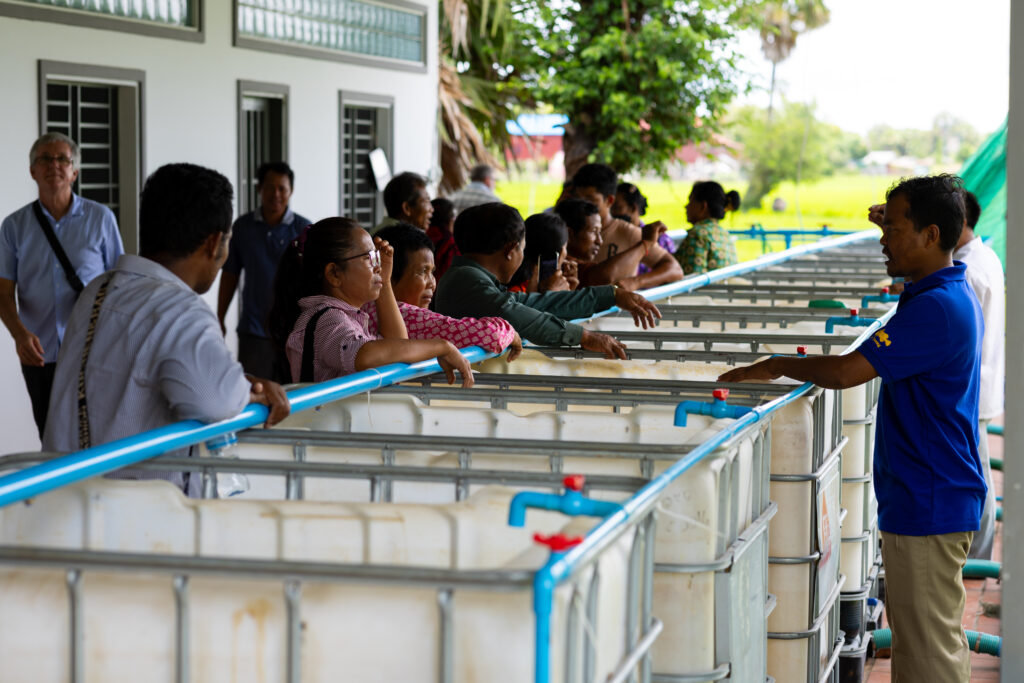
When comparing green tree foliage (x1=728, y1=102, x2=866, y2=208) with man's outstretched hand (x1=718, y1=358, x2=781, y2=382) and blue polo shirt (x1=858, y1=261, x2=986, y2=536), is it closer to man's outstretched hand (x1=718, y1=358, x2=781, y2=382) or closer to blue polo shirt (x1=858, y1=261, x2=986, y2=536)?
blue polo shirt (x1=858, y1=261, x2=986, y2=536)

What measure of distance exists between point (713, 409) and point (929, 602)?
1.44 meters

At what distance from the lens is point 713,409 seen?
288 cm

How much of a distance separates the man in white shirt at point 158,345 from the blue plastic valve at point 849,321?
2745 mm

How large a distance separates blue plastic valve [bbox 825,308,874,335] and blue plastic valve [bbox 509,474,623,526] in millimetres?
3110

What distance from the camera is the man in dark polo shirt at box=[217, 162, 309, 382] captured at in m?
7.32

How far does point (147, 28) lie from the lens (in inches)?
314

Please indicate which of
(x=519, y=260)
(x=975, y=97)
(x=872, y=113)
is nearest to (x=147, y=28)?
(x=519, y=260)

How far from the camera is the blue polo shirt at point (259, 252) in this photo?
7391 millimetres

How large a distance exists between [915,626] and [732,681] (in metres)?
1.54

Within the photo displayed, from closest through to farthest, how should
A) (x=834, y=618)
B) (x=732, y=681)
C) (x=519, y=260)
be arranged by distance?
(x=732, y=681), (x=834, y=618), (x=519, y=260)

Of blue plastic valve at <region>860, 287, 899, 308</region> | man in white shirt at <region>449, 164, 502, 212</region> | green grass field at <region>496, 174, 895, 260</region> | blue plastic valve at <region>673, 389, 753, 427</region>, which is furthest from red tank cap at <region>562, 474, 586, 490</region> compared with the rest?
green grass field at <region>496, 174, 895, 260</region>

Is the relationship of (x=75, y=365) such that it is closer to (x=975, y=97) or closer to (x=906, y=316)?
(x=906, y=316)

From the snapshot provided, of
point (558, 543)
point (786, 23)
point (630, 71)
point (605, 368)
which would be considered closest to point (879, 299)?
point (605, 368)

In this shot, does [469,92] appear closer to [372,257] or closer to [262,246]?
[262,246]
